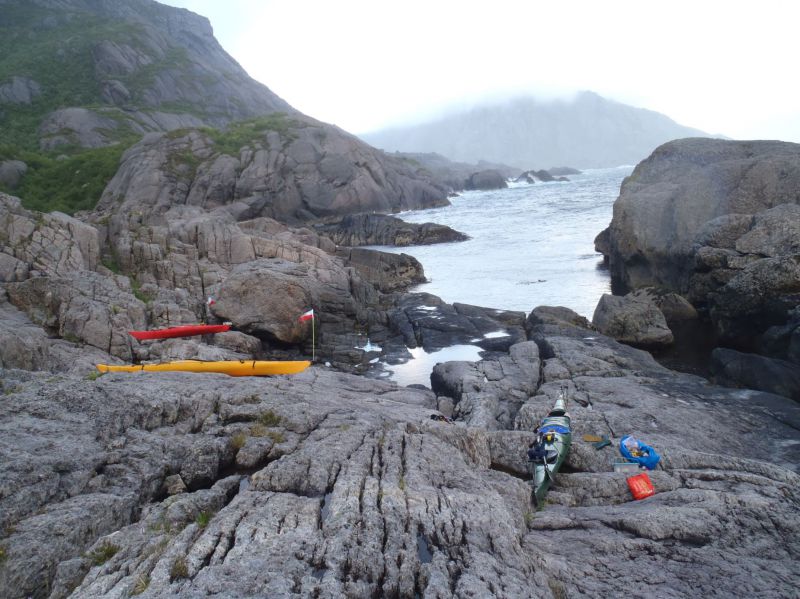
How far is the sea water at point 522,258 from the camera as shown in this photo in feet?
107

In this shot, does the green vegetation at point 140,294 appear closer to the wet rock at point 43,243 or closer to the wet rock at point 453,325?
the wet rock at point 43,243

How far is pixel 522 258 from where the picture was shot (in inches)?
1791

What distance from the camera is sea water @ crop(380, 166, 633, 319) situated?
32719mm

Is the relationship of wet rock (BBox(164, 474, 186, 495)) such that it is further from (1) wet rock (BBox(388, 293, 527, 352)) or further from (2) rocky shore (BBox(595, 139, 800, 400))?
(2) rocky shore (BBox(595, 139, 800, 400))

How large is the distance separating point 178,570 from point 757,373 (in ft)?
63.2

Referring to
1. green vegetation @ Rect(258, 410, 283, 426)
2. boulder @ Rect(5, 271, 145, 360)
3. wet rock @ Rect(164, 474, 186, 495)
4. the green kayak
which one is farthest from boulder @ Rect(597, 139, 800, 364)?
boulder @ Rect(5, 271, 145, 360)

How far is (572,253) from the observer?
45969mm

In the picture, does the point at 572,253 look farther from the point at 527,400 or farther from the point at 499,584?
the point at 499,584

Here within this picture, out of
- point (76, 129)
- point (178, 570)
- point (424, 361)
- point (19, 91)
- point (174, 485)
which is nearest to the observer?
point (178, 570)

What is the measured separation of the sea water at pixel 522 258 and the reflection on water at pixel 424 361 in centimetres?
825

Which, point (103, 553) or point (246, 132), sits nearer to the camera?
point (103, 553)

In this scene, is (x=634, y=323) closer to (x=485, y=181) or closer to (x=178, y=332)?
(x=178, y=332)

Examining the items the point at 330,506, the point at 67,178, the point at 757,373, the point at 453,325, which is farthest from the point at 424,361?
the point at 67,178

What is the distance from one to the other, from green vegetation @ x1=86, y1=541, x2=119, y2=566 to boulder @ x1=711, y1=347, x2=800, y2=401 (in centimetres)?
1929
